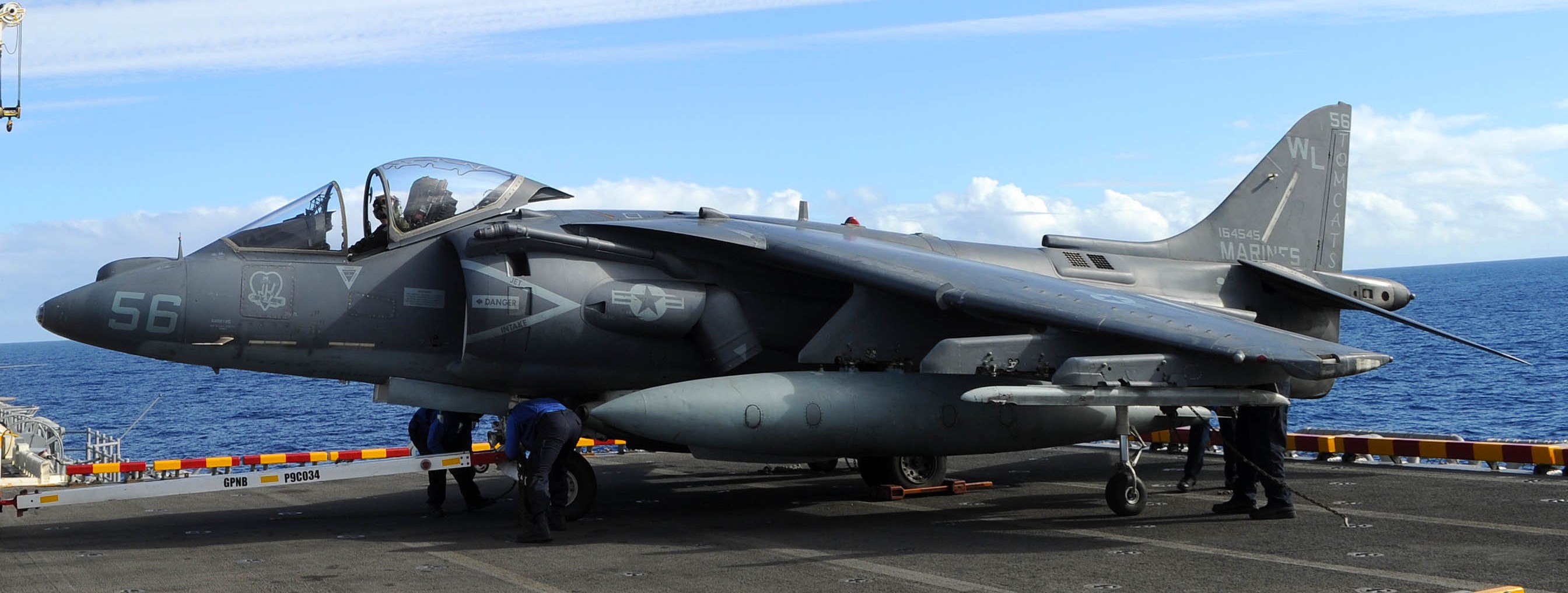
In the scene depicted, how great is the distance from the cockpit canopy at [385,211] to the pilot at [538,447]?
87.2 inches

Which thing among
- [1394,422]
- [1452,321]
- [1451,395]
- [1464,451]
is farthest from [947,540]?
[1452,321]

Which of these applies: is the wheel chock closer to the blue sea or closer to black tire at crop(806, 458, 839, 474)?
black tire at crop(806, 458, 839, 474)

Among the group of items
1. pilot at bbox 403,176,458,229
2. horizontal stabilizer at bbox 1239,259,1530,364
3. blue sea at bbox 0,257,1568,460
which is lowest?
blue sea at bbox 0,257,1568,460

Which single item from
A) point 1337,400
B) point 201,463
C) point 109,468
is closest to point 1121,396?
point 201,463

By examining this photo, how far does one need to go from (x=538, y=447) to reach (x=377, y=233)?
278cm

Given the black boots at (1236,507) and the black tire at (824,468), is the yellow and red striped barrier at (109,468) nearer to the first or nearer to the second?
the black tire at (824,468)

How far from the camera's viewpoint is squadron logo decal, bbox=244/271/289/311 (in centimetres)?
1098

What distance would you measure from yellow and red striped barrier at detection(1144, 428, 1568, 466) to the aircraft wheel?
1.23m

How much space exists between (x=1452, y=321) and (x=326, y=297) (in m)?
102

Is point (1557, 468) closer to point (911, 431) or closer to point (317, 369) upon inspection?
point (911, 431)

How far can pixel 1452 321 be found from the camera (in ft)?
317

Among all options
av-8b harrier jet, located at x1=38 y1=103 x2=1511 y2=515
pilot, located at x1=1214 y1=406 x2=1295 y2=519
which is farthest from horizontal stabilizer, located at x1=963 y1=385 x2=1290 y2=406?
pilot, located at x1=1214 y1=406 x2=1295 y2=519

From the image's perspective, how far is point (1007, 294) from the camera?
1100cm

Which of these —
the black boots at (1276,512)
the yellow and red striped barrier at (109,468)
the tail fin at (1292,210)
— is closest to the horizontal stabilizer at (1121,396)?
the black boots at (1276,512)
